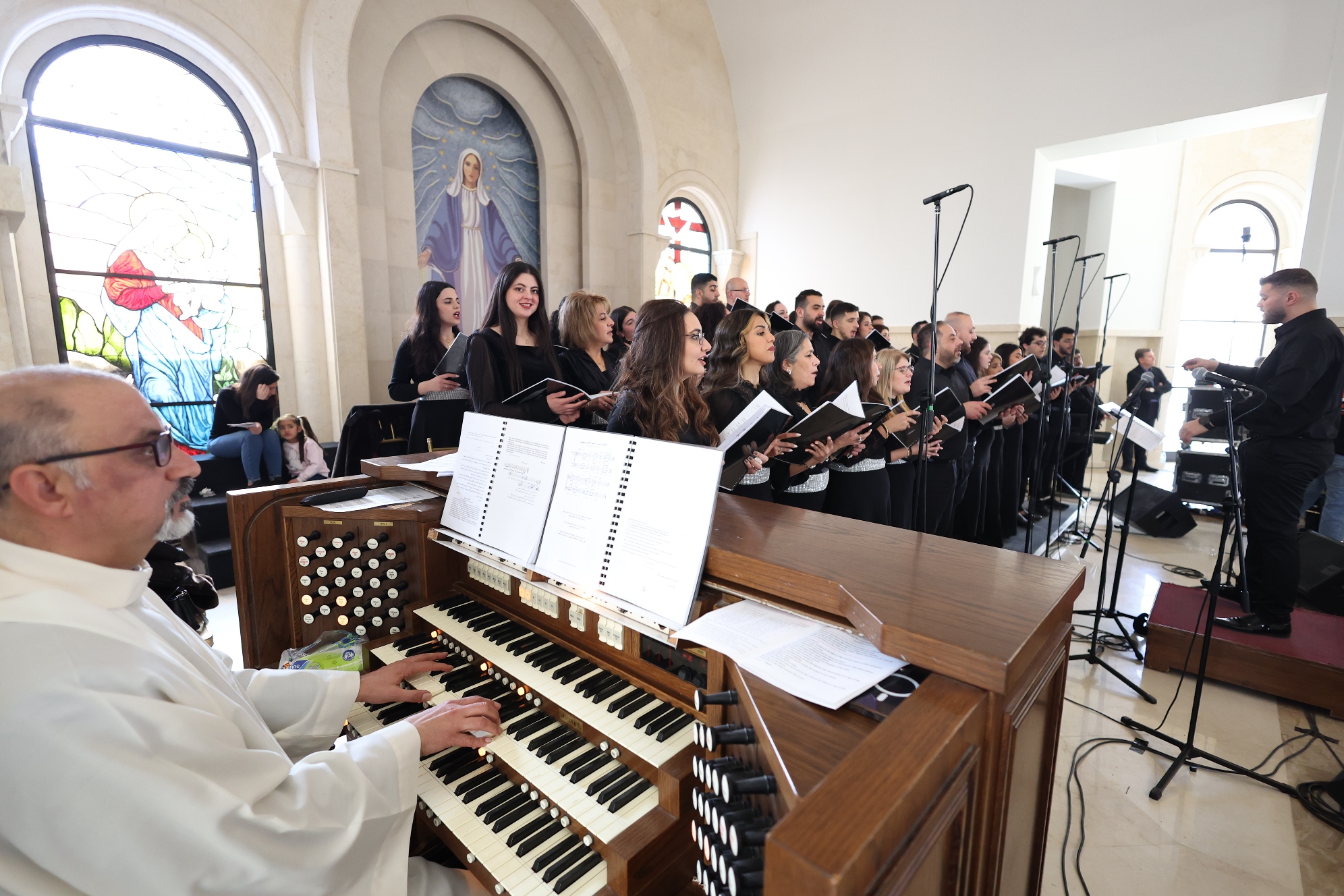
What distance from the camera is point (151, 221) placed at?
211 inches

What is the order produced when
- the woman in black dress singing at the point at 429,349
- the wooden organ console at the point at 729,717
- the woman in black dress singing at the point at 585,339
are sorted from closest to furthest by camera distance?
1. the wooden organ console at the point at 729,717
2. the woman in black dress singing at the point at 585,339
3. the woman in black dress singing at the point at 429,349

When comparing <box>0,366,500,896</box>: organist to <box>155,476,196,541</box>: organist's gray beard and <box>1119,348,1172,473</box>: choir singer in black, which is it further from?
<box>1119,348,1172,473</box>: choir singer in black

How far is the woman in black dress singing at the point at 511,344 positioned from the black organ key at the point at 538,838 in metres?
1.97

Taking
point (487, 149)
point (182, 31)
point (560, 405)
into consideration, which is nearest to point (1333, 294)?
point (560, 405)

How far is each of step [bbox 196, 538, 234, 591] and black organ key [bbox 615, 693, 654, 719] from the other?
408 centimetres

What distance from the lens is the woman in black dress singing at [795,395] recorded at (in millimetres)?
3338

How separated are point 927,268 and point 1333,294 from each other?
4.03 m

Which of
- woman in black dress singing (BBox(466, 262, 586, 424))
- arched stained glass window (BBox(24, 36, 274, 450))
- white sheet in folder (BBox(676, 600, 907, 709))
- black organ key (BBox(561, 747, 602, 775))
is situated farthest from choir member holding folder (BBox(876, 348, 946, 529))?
arched stained glass window (BBox(24, 36, 274, 450))

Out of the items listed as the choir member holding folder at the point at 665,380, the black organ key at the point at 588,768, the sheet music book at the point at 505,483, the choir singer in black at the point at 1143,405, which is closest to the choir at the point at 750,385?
the choir member holding folder at the point at 665,380

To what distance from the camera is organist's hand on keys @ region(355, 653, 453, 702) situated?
1.68 metres

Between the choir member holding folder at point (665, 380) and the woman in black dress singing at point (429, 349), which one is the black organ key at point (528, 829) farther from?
the woman in black dress singing at point (429, 349)

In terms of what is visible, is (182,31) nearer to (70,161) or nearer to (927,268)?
(70,161)

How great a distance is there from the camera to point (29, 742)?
0.83 metres

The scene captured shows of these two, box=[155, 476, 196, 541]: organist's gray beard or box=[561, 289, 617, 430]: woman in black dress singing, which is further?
box=[561, 289, 617, 430]: woman in black dress singing
